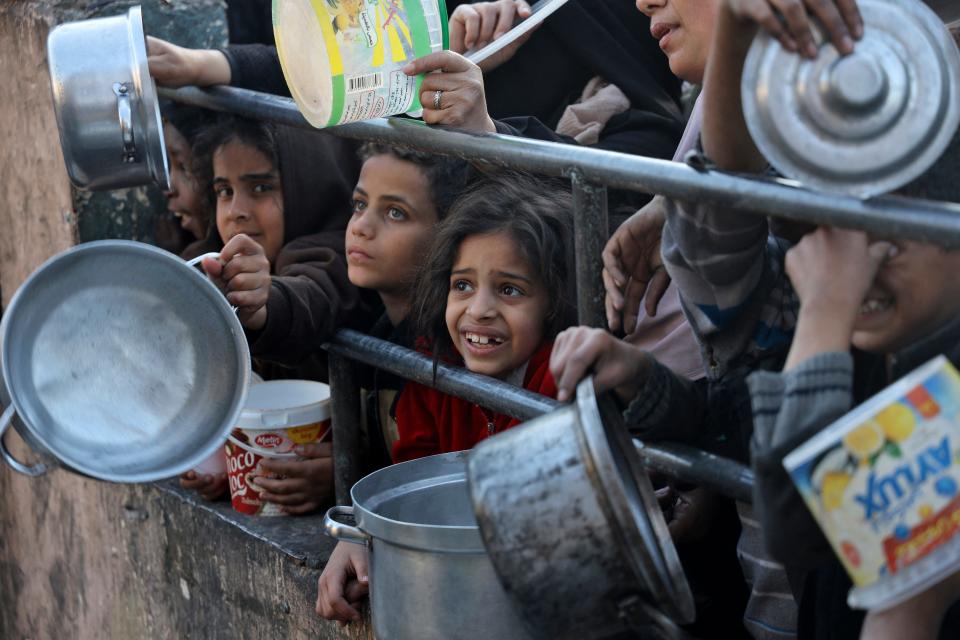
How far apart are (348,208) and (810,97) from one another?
6.56 ft

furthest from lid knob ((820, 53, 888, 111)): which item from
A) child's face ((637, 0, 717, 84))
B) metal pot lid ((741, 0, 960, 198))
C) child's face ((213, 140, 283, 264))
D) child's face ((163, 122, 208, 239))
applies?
child's face ((163, 122, 208, 239))

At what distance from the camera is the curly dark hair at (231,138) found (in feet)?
10.4

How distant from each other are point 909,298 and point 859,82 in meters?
0.28

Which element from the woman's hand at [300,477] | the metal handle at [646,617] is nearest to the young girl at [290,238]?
the woman's hand at [300,477]

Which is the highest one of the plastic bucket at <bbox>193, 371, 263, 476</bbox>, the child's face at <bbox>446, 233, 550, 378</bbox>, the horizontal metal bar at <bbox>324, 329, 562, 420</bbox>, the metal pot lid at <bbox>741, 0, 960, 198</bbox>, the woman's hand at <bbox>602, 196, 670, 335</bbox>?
the metal pot lid at <bbox>741, 0, 960, 198</bbox>

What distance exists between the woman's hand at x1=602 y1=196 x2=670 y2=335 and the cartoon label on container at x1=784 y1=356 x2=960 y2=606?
65 centimetres

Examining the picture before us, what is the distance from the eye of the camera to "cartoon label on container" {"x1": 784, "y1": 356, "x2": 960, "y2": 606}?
1278 millimetres

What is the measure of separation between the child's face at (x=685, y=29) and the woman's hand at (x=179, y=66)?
3.34 feet

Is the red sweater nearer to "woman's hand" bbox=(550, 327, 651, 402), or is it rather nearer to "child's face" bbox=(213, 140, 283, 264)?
"woman's hand" bbox=(550, 327, 651, 402)

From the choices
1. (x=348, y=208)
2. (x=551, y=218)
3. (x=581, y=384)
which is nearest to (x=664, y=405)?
(x=581, y=384)

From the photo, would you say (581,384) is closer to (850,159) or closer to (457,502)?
(850,159)

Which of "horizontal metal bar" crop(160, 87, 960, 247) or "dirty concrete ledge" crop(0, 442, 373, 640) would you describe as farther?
"dirty concrete ledge" crop(0, 442, 373, 640)

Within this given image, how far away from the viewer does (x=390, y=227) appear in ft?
8.95

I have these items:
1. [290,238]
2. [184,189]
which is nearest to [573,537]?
[290,238]
